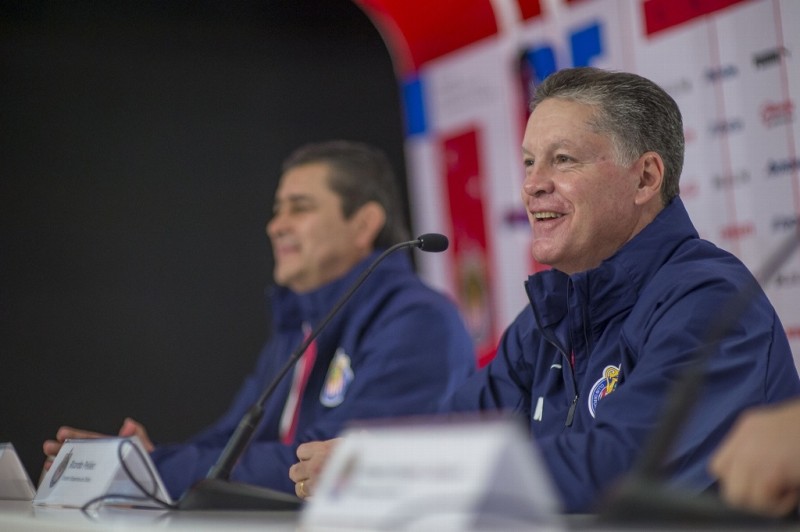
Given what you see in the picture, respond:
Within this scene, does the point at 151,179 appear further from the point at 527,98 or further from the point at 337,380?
the point at 337,380

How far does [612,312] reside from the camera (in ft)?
6.17

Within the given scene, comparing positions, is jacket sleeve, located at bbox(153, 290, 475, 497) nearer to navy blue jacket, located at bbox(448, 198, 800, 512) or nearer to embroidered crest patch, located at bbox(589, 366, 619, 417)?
navy blue jacket, located at bbox(448, 198, 800, 512)

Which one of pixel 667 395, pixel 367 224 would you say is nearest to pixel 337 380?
pixel 367 224

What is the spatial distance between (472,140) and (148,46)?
134cm

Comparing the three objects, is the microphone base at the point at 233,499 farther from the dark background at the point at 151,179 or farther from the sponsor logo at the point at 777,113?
the dark background at the point at 151,179

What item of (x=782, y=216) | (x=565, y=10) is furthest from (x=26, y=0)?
(x=782, y=216)

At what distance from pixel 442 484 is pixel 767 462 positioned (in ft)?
1.02

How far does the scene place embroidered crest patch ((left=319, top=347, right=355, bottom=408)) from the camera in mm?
2844

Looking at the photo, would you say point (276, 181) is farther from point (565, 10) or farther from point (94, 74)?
point (565, 10)

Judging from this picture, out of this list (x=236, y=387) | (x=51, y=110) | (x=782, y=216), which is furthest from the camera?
(x=236, y=387)

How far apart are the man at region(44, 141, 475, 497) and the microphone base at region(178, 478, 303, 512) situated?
696 millimetres

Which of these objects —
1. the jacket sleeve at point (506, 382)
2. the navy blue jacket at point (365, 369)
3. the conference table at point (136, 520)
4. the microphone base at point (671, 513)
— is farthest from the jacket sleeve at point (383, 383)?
the microphone base at point (671, 513)

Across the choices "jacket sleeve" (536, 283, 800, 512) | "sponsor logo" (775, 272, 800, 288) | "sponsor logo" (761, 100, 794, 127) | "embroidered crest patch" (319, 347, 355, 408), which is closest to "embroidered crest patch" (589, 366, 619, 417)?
"jacket sleeve" (536, 283, 800, 512)

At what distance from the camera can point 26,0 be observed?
401cm
